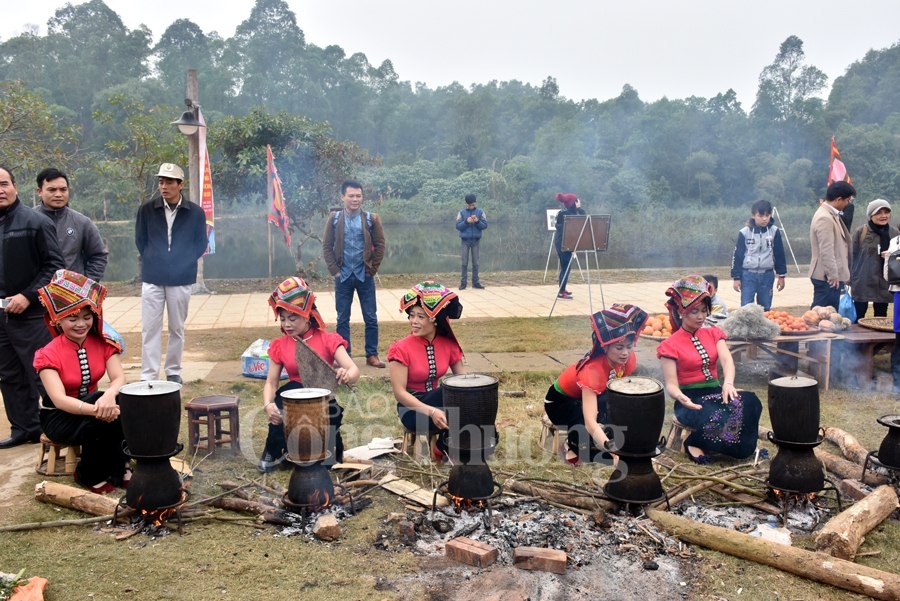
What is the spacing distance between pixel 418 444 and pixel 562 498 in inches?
45.4

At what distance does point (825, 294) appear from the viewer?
7633 millimetres

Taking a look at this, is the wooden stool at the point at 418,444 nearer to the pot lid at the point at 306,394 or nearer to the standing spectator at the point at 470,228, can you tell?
the pot lid at the point at 306,394

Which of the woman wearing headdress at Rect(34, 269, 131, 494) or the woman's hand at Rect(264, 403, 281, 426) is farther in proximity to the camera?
the woman's hand at Rect(264, 403, 281, 426)

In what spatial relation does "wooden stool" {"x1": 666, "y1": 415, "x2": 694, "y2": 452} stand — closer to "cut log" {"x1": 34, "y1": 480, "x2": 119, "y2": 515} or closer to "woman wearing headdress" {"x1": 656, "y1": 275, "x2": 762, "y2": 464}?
"woman wearing headdress" {"x1": 656, "y1": 275, "x2": 762, "y2": 464}

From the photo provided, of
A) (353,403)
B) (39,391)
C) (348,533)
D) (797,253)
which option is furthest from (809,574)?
(797,253)

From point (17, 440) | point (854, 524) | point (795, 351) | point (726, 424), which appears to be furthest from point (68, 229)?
point (795, 351)

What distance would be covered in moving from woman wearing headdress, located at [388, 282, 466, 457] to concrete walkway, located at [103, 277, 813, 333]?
488 cm

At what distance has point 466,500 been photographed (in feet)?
12.7

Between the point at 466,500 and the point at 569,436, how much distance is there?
45.0 inches

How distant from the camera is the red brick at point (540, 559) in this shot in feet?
10.6

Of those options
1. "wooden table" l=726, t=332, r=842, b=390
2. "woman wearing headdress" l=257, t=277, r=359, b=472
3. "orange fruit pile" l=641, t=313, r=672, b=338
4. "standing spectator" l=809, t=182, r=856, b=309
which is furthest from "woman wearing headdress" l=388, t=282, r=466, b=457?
"standing spectator" l=809, t=182, r=856, b=309

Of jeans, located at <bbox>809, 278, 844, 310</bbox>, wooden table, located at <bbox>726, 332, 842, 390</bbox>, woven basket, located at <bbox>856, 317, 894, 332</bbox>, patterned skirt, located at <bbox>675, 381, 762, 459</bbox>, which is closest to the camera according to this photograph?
patterned skirt, located at <bbox>675, 381, 762, 459</bbox>

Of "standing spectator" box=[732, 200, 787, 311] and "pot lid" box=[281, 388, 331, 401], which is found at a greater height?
"standing spectator" box=[732, 200, 787, 311]

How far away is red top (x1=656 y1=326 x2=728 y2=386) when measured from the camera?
488 centimetres
